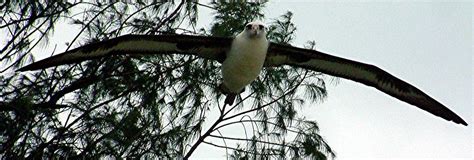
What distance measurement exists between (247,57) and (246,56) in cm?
1

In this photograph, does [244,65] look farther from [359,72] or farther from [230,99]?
[359,72]

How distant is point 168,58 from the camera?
8.13m

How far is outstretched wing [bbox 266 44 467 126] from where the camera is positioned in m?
7.79

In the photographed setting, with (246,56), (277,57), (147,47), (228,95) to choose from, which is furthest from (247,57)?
(147,47)

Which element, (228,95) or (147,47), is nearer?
(147,47)

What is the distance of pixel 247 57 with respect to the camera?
7.33 m

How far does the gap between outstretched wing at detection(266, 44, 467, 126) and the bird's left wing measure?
453 millimetres

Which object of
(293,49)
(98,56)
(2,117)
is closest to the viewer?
(2,117)

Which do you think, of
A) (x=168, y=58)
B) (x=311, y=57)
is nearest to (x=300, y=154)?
(x=311, y=57)

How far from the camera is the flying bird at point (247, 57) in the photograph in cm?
722

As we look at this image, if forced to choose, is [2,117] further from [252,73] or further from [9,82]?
[252,73]

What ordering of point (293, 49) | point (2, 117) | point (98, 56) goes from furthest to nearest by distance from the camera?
point (293, 49) → point (98, 56) → point (2, 117)

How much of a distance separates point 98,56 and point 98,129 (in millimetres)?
538

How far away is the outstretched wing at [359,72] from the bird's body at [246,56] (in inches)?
13.7
